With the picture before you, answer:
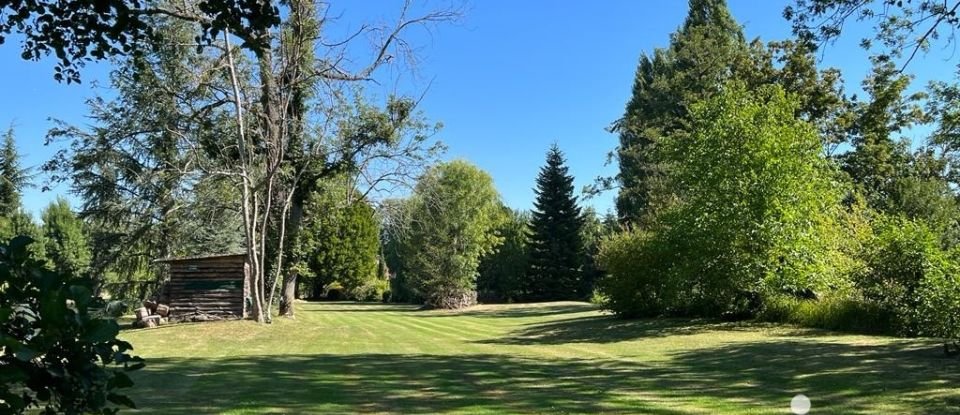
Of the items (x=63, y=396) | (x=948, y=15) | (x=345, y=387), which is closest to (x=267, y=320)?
(x=345, y=387)

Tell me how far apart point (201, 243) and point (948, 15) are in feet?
94.4

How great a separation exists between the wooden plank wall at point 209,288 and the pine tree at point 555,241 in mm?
34166

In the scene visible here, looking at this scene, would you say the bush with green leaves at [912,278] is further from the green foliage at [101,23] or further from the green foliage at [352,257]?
the green foliage at [352,257]

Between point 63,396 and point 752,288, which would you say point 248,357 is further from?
point 752,288

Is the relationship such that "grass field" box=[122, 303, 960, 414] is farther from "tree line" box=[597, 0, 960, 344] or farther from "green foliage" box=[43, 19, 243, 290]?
"green foliage" box=[43, 19, 243, 290]

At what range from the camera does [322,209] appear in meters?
25.8

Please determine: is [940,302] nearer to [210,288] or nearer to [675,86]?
[210,288]

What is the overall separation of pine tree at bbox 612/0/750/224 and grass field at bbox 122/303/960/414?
52.8 feet

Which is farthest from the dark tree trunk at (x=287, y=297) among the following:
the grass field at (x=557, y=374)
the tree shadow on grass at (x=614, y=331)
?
the tree shadow on grass at (x=614, y=331)

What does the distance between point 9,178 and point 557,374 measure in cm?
4382

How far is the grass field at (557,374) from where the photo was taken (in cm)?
761

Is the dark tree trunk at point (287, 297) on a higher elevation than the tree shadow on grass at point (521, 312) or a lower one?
higher

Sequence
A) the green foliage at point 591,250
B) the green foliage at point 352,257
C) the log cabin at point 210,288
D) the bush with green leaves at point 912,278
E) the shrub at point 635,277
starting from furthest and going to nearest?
the green foliage at point 352,257 → the green foliage at point 591,250 → the shrub at point 635,277 → the log cabin at point 210,288 → the bush with green leaves at point 912,278

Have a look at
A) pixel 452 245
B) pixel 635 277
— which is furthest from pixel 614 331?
pixel 452 245
